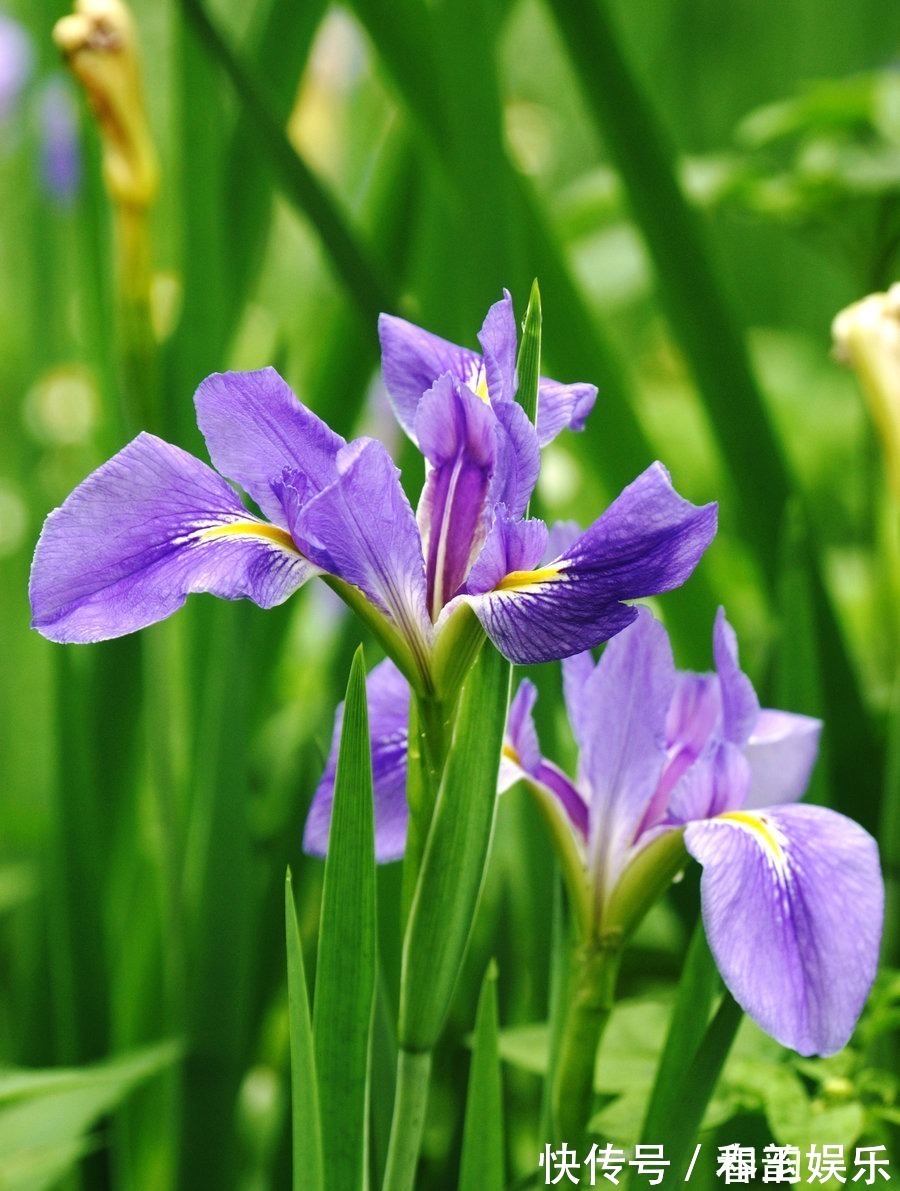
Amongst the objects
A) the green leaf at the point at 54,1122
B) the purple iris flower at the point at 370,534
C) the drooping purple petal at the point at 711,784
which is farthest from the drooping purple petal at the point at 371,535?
the green leaf at the point at 54,1122

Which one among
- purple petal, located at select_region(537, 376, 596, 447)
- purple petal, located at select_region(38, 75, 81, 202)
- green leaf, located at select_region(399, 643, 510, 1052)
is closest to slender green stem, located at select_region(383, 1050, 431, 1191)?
green leaf, located at select_region(399, 643, 510, 1052)

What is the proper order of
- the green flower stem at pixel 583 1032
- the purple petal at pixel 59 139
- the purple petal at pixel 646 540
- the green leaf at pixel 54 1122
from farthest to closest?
1. the purple petal at pixel 59 139
2. the green leaf at pixel 54 1122
3. the green flower stem at pixel 583 1032
4. the purple petal at pixel 646 540

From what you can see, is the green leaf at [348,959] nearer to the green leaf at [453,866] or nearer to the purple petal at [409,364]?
the green leaf at [453,866]

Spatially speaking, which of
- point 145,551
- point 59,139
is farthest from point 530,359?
point 59,139

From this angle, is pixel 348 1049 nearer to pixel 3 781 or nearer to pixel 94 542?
pixel 94 542

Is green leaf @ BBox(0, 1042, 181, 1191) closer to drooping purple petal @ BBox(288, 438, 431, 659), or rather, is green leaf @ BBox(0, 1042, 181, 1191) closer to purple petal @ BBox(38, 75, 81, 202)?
drooping purple petal @ BBox(288, 438, 431, 659)

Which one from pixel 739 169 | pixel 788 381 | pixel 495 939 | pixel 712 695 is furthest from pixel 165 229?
pixel 712 695
